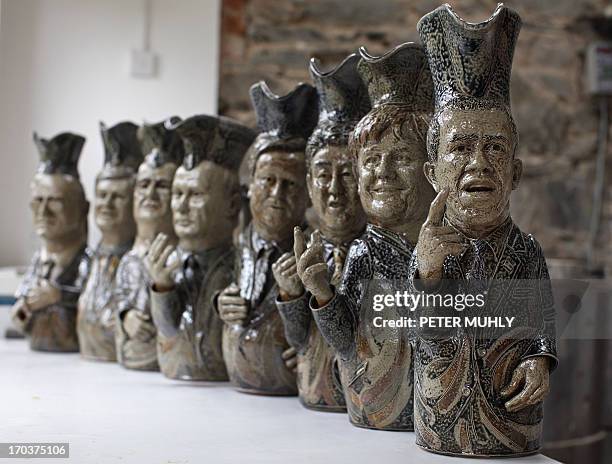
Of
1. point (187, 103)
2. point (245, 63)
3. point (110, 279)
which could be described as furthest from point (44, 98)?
point (110, 279)

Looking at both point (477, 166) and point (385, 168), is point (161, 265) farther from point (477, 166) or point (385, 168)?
point (477, 166)

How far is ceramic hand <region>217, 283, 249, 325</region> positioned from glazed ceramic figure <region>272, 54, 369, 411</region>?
0.12 m

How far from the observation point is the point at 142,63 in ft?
8.82

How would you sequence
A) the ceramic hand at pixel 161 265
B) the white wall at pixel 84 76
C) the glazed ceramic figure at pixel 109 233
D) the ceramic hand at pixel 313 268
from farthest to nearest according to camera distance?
the white wall at pixel 84 76, the glazed ceramic figure at pixel 109 233, the ceramic hand at pixel 161 265, the ceramic hand at pixel 313 268

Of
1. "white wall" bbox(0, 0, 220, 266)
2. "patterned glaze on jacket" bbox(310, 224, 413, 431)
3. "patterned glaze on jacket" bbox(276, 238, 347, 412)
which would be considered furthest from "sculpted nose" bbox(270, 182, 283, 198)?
"white wall" bbox(0, 0, 220, 266)

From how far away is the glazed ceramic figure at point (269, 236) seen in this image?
1.38m

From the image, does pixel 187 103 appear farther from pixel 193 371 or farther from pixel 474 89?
pixel 474 89

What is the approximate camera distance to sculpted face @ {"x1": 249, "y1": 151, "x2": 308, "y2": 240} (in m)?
1.38

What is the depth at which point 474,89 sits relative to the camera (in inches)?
41.7

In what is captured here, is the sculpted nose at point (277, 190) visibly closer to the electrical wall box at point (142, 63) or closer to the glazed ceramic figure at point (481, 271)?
the glazed ceramic figure at point (481, 271)

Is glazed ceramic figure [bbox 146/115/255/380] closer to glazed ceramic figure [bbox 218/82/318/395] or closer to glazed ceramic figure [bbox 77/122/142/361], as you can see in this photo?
glazed ceramic figure [bbox 218/82/318/395]

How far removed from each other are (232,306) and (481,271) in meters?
0.48

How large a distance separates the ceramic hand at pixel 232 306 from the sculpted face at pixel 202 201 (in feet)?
0.43

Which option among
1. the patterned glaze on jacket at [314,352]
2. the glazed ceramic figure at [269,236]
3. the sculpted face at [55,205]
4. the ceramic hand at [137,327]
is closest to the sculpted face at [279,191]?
the glazed ceramic figure at [269,236]
